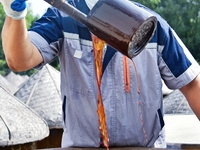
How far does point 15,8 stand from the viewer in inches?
53.9

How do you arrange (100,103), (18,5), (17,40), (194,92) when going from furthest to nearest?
(194,92) → (100,103) → (17,40) → (18,5)

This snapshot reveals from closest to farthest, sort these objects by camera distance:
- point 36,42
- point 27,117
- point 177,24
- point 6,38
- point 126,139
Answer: point 6,38 → point 36,42 → point 126,139 → point 27,117 → point 177,24

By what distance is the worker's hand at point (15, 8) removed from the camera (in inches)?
53.6

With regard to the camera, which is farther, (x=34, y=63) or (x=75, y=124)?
(x=75, y=124)

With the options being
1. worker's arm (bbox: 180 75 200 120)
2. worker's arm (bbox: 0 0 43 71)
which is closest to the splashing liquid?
worker's arm (bbox: 0 0 43 71)

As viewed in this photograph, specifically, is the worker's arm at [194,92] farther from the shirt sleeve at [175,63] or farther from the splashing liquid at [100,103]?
the splashing liquid at [100,103]

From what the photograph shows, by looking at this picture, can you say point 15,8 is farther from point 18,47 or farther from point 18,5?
point 18,47

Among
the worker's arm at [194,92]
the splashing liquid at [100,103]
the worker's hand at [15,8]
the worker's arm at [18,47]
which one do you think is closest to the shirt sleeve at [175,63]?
the worker's arm at [194,92]

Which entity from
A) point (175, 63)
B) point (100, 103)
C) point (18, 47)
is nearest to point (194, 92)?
point (175, 63)

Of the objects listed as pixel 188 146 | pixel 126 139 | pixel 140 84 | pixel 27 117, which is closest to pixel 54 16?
pixel 140 84

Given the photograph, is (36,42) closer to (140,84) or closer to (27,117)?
(140,84)

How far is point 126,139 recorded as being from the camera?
72.1 inches

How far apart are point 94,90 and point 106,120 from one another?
0.14 m

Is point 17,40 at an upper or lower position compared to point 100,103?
upper
